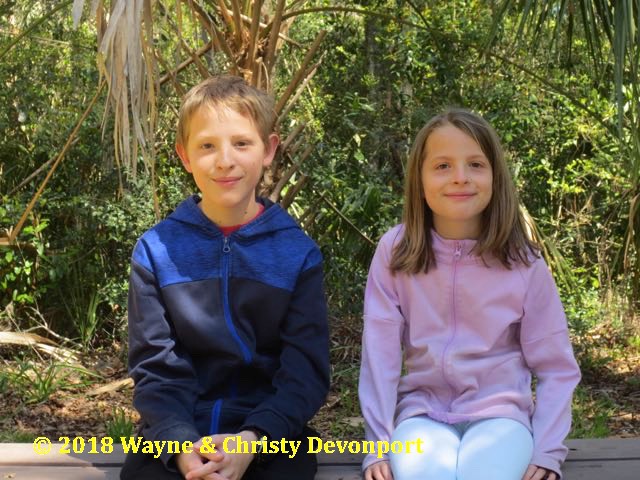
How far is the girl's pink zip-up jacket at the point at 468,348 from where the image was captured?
2.43 metres

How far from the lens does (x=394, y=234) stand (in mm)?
2625

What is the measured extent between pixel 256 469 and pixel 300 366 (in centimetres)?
29

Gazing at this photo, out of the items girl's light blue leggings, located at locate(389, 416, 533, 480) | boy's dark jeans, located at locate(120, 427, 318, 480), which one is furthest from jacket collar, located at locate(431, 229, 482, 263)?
boy's dark jeans, located at locate(120, 427, 318, 480)

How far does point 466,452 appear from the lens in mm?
2289

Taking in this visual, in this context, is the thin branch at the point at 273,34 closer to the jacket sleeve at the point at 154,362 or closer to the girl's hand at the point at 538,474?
the jacket sleeve at the point at 154,362

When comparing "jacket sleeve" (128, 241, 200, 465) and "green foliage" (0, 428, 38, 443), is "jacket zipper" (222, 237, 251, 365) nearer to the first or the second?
"jacket sleeve" (128, 241, 200, 465)

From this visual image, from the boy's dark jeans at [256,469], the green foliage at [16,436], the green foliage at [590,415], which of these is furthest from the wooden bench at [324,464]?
the green foliage at [16,436]

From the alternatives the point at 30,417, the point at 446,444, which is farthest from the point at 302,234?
the point at 30,417

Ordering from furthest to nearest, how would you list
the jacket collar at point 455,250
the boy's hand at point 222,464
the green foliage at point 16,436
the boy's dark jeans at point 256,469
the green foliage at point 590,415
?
the green foliage at point 16,436
the green foliage at point 590,415
the jacket collar at point 455,250
the boy's dark jeans at point 256,469
the boy's hand at point 222,464

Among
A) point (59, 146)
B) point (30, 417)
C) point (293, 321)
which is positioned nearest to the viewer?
point (293, 321)

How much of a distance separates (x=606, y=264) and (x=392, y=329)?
14.3 feet

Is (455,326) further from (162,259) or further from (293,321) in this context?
(162,259)

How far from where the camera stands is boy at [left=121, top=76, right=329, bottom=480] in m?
2.41

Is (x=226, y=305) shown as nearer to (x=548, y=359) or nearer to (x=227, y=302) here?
(x=227, y=302)
